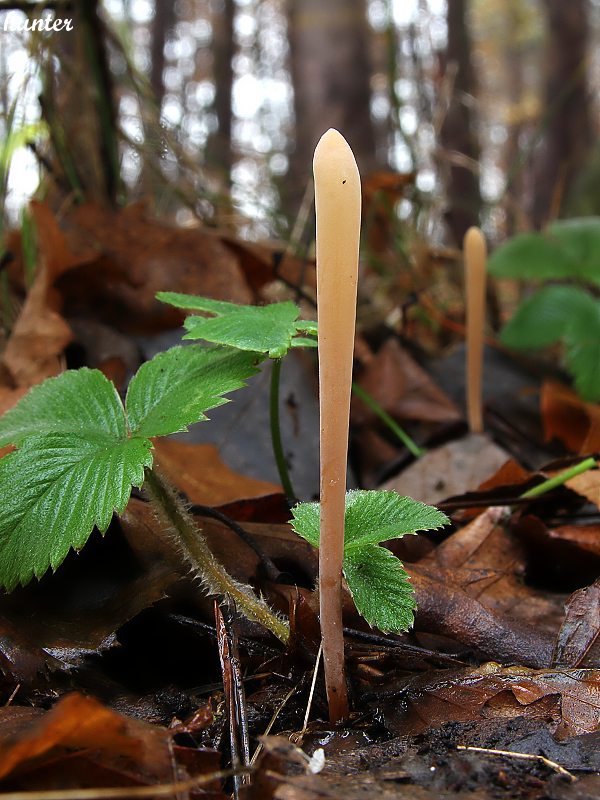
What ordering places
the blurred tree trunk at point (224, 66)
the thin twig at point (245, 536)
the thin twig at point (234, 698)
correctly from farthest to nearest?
the blurred tree trunk at point (224, 66) < the thin twig at point (245, 536) < the thin twig at point (234, 698)

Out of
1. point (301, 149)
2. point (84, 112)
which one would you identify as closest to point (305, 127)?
point (301, 149)

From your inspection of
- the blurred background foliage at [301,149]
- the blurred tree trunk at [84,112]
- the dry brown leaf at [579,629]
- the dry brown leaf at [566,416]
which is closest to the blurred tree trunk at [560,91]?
the blurred background foliage at [301,149]

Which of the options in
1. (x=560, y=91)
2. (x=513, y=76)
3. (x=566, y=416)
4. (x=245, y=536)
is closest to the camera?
(x=245, y=536)

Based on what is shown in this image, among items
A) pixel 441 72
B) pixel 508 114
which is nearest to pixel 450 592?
pixel 441 72

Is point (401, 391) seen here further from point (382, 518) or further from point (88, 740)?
point (88, 740)

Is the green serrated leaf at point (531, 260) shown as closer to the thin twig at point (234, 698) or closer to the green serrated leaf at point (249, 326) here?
the green serrated leaf at point (249, 326)
